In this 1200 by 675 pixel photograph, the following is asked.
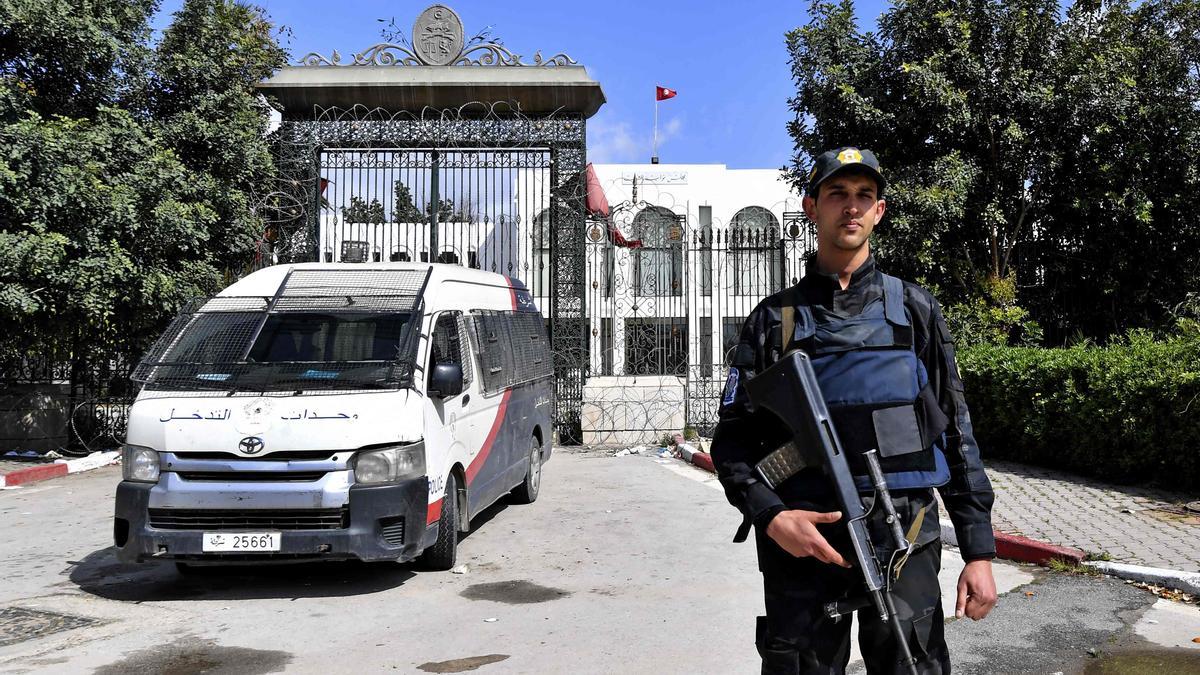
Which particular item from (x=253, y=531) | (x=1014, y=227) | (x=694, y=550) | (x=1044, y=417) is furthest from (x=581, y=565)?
(x=1014, y=227)

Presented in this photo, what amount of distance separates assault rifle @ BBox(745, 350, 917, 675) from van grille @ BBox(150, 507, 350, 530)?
3.97m

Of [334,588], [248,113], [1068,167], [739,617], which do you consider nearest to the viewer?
[739,617]

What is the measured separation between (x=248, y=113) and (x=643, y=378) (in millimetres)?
6990

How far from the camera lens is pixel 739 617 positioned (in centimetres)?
547

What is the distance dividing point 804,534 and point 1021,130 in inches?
464

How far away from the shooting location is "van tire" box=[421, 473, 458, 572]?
6.59 meters

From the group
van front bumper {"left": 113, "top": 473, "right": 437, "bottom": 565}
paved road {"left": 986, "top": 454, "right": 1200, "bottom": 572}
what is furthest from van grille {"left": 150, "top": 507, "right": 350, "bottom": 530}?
paved road {"left": 986, "top": 454, "right": 1200, "bottom": 572}

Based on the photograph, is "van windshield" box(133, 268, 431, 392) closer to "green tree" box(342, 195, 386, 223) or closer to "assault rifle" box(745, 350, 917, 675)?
"assault rifle" box(745, 350, 917, 675)

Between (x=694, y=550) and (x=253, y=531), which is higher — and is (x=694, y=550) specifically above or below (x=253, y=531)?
below

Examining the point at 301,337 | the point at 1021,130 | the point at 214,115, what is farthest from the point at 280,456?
the point at 1021,130

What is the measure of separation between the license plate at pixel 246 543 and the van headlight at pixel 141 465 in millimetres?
613

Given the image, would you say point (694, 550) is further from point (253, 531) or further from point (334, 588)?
point (253, 531)

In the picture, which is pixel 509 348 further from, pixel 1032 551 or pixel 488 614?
pixel 1032 551

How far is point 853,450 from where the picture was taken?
251cm
